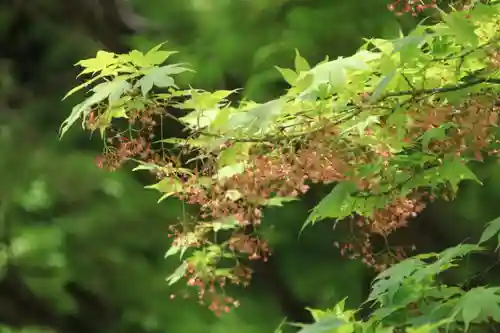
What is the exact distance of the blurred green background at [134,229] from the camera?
3.21 m

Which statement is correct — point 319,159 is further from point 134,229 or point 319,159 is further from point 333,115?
point 134,229

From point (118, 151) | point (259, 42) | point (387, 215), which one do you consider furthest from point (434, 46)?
point (259, 42)

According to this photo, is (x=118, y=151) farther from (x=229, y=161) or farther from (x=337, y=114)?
(x=337, y=114)

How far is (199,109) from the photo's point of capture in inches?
57.6

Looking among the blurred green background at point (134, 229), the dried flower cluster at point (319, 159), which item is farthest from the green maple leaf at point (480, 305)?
the blurred green background at point (134, 229)

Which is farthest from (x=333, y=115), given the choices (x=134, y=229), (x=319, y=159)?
(x=134, y=229)

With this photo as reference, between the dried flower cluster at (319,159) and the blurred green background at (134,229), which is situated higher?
the dried flower cluster at (319,159)

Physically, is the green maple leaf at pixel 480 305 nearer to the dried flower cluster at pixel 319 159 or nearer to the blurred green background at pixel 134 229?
the dried flower cluster at pixel 319 159

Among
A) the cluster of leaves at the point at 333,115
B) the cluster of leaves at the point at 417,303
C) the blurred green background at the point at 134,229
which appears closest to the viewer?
the cluster of leaves at the point at 333,115

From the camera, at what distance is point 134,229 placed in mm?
3418

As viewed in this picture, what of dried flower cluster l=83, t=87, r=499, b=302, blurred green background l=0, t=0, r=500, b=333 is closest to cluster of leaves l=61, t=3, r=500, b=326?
dried flower cluster l=83, t=87, r=499, b=302

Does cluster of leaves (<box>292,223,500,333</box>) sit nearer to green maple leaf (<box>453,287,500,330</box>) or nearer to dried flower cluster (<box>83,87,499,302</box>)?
green maple leaf (<box>453,287,500,330</box>)

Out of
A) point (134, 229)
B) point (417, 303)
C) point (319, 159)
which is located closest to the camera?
point (319, 159)

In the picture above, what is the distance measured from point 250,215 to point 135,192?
6.26 ft
